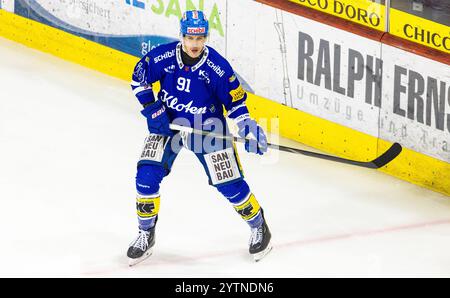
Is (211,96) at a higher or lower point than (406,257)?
higher

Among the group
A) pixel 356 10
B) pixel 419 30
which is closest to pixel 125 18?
pixel 356 10

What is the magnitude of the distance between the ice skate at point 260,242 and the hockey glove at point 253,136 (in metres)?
0.65

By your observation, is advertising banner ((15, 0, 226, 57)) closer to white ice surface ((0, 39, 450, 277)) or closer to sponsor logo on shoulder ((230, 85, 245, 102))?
white ice surface ((0, 39, 450, 277))

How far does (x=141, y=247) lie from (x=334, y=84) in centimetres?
264

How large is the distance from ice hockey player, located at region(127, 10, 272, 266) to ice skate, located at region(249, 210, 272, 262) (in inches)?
12.7

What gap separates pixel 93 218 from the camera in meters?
9.06

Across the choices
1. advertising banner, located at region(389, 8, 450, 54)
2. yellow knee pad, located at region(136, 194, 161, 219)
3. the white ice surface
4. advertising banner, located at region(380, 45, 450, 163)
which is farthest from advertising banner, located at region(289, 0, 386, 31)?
yellow knee pad, located at region(136, 194, 161, 219)

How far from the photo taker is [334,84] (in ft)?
34.0

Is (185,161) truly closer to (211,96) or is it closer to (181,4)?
(181,4)

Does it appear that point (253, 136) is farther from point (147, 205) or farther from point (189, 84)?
point (147, 205)

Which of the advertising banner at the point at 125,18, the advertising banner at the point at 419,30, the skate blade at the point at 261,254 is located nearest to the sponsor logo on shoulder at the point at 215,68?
the skate blade at the point at 261,254
